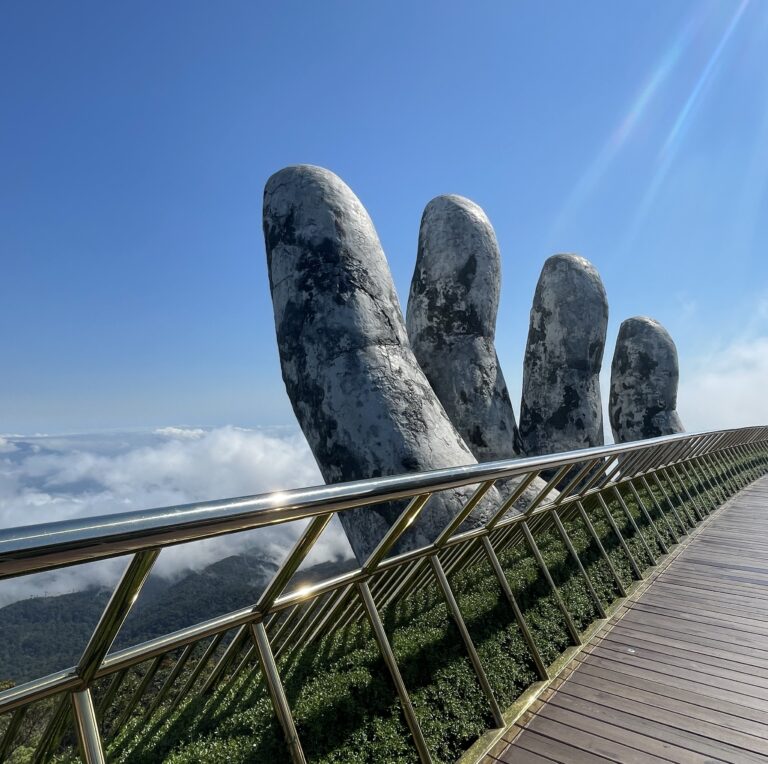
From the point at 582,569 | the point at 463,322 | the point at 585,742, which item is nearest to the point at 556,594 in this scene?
the point at 582,569

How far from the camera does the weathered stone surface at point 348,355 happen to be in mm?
7074

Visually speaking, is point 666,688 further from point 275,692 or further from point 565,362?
point 565,362

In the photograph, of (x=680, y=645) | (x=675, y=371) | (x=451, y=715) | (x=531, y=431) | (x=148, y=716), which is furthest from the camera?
(x=675, y=371)

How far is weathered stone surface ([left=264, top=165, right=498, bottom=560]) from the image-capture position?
279 inches

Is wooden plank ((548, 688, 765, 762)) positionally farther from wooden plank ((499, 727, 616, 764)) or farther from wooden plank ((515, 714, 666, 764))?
wooden plank ((499, 727, 616, 764))

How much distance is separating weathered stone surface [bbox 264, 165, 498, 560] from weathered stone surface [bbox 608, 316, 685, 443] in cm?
1180

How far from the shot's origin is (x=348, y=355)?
24.6ft

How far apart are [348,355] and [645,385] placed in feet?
44.1

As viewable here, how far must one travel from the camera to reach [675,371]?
17.8 metres

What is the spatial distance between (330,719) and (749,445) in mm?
17263

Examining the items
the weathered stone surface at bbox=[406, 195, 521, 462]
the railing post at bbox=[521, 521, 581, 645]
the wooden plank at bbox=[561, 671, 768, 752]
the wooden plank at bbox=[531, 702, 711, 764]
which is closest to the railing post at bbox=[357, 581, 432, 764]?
the wooden plank at bbox=[531, 702, 711, 764]

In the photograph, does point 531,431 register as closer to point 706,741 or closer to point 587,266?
point 587,266

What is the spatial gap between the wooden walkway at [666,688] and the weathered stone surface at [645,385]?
1297 centimetres

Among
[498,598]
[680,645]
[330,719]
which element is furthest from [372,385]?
[330,719]
